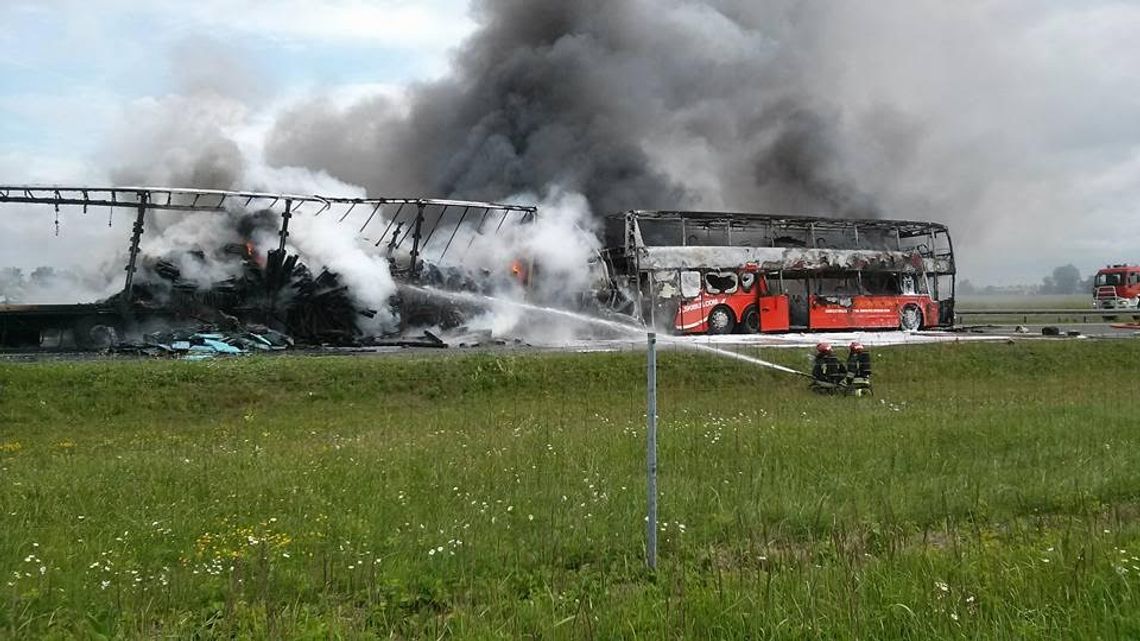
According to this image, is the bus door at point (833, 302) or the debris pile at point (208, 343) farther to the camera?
the bus door at point (833, 302)

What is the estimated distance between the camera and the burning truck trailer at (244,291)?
832 inches

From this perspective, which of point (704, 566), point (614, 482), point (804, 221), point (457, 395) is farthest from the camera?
point (804, 221)

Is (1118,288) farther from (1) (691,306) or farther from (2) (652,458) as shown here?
(2) (652,458)

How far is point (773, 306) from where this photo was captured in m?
28.8

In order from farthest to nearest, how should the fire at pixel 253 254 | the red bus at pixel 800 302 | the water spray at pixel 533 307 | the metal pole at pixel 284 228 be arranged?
the red bus at pixel 800 302 → the water spray at pixel 533 307 → the fire at pixel 253 254 → the metal pole at pixel 284 228

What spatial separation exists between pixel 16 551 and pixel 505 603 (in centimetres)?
328

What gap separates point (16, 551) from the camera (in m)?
5.45

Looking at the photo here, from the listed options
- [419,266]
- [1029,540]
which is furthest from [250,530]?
[419,266]

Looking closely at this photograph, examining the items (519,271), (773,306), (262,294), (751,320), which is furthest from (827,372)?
(262,294)

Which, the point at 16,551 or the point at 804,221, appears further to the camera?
the point at 804,221

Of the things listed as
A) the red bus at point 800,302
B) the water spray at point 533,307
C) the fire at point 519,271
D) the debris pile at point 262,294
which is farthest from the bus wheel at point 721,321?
the debris pile at point 262,294

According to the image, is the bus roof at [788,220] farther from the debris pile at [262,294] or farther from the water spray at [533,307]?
the debris pile at [262,294]

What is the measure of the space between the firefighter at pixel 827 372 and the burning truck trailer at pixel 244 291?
11.2m

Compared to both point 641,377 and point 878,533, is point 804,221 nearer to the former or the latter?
point 641,377
